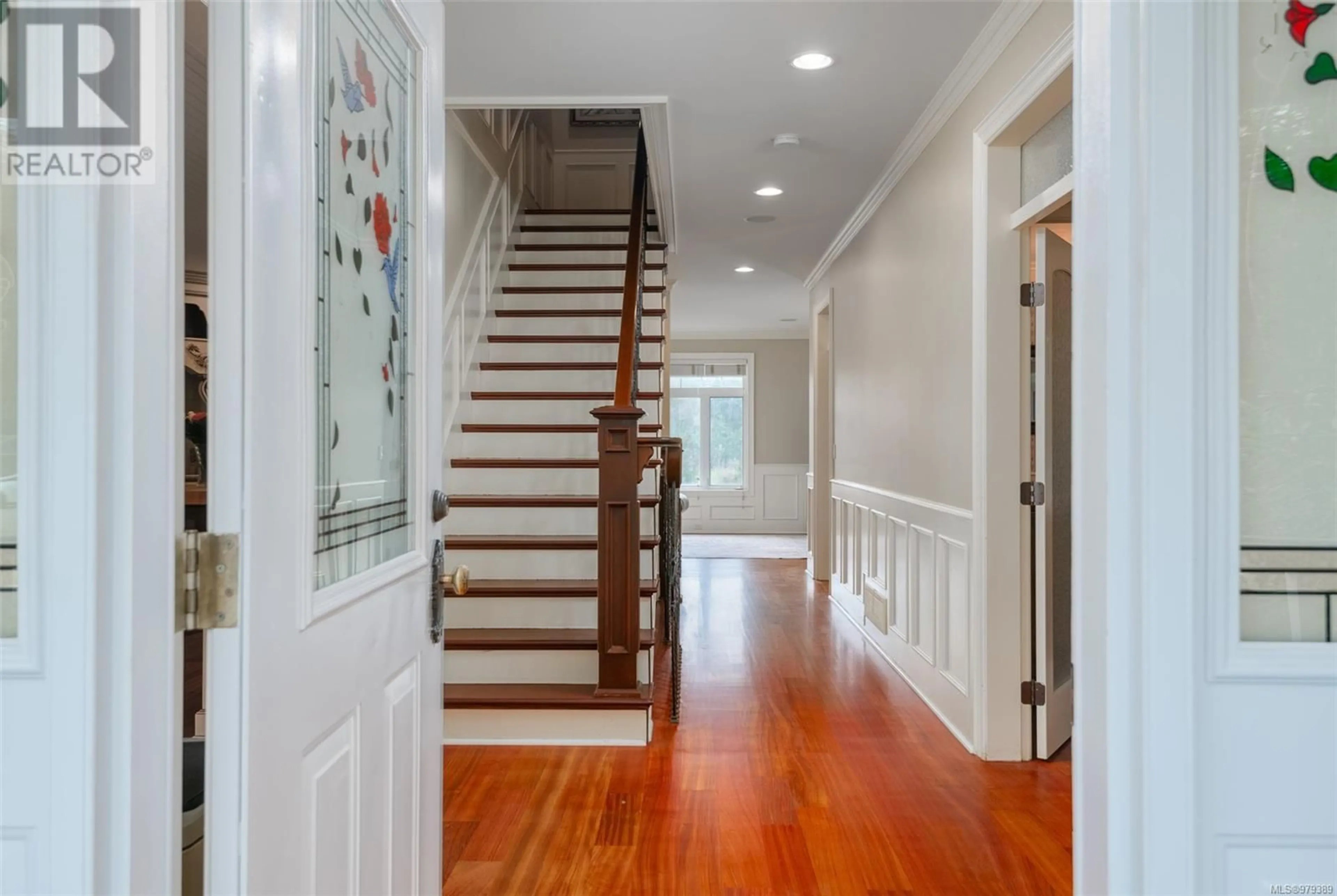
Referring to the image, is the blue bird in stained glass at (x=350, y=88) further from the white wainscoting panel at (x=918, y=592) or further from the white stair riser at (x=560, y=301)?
the white stair riser at (x=560, y=301)

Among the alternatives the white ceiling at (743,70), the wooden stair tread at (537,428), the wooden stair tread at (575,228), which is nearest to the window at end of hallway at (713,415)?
the wooden stair tread at (575,228)

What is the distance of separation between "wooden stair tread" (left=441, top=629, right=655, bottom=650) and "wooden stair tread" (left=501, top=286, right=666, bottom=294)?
8.33 feet

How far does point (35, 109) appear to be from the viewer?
785mm

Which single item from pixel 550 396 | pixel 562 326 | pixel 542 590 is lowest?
pixel 542 590

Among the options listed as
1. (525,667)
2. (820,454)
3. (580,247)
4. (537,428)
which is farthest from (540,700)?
(820,454)

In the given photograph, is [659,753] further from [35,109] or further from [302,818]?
[35,109]

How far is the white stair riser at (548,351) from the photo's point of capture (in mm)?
5234

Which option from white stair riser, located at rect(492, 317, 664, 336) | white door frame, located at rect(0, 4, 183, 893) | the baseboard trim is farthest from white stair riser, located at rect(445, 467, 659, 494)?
white door frame, located at rect(0, 4, 183, 893)

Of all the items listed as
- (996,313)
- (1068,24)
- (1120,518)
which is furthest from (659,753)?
(1068,24)

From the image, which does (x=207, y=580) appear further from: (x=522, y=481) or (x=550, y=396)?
(x=550, y=396)

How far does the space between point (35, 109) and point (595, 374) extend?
429 cm

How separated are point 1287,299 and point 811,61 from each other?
2.52 metres

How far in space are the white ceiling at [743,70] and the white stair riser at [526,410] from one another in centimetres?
137

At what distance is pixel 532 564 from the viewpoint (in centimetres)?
387
